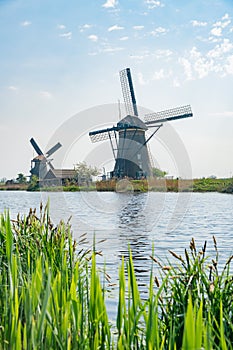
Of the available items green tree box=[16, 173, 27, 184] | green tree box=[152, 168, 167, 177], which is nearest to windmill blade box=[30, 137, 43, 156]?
green tree box=[16, 173, 27, 184]

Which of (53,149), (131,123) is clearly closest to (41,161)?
(53,149)

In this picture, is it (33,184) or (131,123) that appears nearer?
(131,123)

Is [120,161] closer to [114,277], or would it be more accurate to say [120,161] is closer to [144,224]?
[144,224]

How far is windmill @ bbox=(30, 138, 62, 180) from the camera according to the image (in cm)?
4706

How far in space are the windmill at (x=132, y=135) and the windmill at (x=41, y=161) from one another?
11656 millimetres

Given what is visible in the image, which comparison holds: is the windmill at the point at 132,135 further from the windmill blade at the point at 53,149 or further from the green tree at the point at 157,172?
the windmill blade at the point at 53,149

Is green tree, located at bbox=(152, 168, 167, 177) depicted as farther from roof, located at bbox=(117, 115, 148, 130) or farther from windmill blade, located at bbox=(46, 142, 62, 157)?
windmill blade, located at bbox=(46, 142, 62, 157)

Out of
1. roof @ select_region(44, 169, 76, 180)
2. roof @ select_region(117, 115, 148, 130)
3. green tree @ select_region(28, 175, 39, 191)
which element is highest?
roof @ select_region(117, 115, 148, 130)

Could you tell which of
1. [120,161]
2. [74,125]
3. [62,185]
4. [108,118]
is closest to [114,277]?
[74,125]

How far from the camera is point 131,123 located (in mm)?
36031

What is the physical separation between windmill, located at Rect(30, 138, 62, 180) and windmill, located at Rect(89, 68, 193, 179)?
11.7 meters

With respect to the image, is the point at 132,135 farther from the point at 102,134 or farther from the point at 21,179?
the point at 21,179

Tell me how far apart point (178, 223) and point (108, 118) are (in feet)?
80.1

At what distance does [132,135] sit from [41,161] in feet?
46.7
